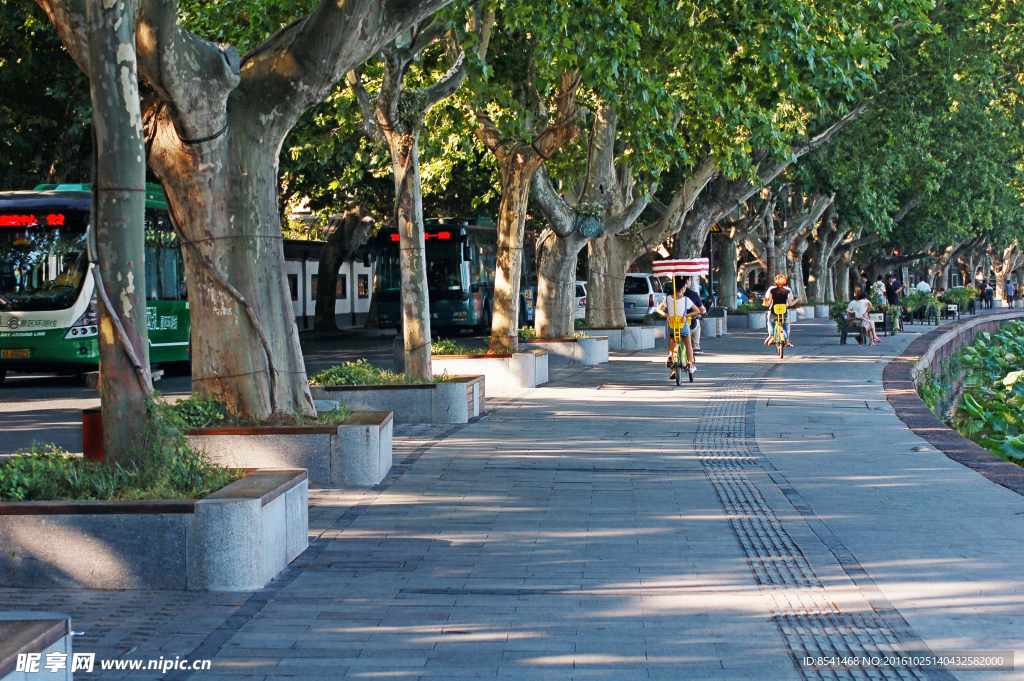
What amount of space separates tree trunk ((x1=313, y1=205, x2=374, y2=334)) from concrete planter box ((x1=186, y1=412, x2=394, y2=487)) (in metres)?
30.0

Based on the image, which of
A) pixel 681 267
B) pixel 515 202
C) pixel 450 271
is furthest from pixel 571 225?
pixel 450 271

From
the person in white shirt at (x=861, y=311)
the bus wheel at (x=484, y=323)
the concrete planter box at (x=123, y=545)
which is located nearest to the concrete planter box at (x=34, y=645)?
the concrete planter box at (x=123, y=545)

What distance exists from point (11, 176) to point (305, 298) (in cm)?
1999

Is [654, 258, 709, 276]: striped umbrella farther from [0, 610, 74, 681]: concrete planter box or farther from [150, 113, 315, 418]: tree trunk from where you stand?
[0, 610, 74, 681]: concrete planter box

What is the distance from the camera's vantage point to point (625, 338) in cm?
2792

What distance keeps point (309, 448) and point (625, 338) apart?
782 inches

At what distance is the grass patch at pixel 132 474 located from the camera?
5.84 metres

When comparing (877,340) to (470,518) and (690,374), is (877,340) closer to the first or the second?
(690,374)

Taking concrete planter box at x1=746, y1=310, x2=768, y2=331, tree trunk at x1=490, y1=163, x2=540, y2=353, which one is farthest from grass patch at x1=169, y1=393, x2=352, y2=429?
concrete planter box at x1=746, y1=310, x2=768, y2=331

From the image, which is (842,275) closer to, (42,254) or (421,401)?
(42,254)

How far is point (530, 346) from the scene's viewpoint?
73.6ft

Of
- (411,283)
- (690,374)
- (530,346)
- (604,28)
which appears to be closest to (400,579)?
(411,283)

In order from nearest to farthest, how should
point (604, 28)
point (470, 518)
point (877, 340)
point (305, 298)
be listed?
point (470, 518) < point (604, 28) < point (877, 340) < point (305, 298)

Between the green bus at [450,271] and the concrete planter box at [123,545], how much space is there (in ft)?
91.8
